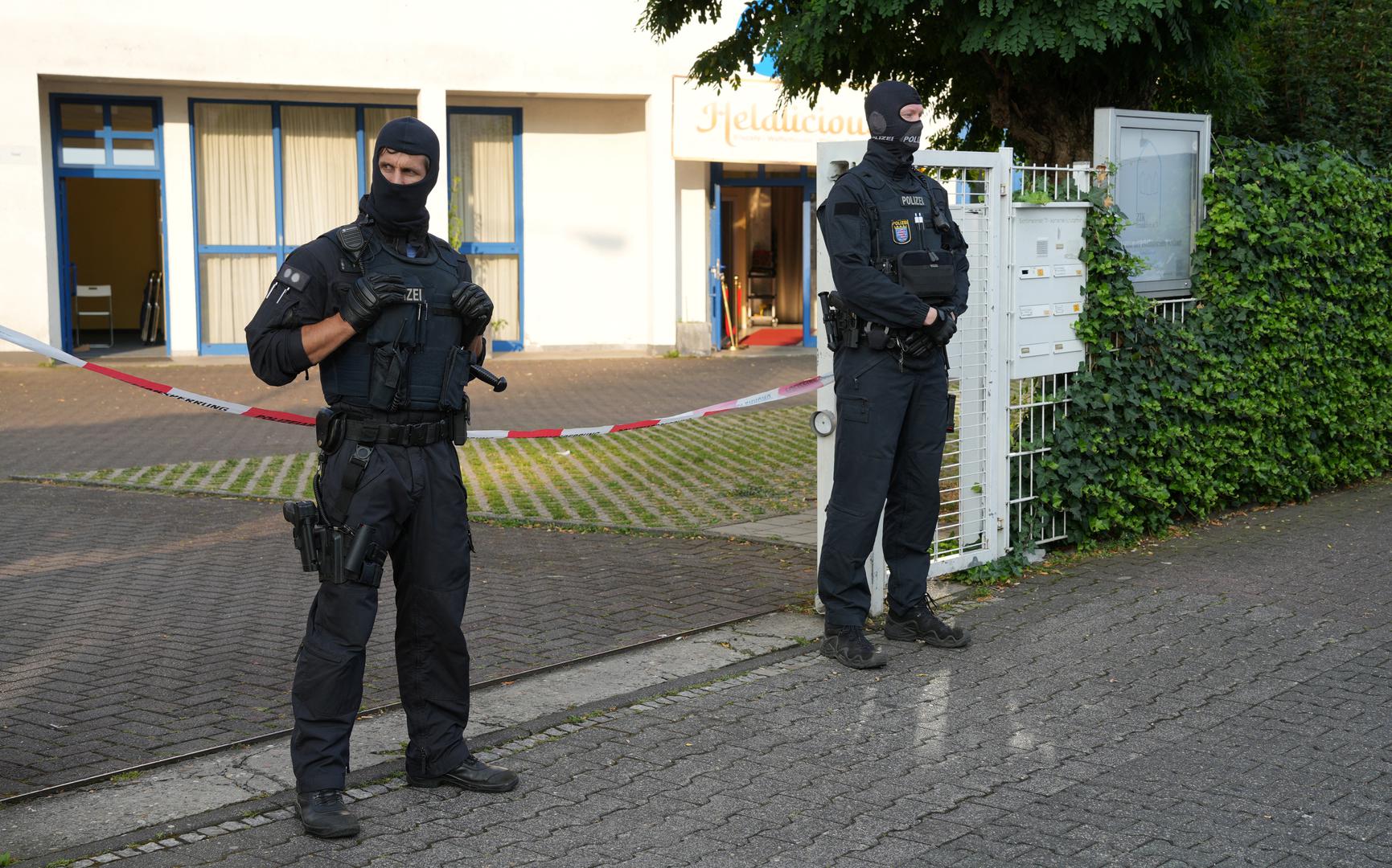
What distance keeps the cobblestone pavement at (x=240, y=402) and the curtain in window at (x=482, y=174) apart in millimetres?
2011

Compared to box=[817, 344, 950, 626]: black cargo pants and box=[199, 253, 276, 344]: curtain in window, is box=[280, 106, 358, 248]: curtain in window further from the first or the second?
box=[817, 344, 950, 626]: black cargo pants

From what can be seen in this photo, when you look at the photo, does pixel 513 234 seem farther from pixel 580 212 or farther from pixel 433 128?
pixel 433 128

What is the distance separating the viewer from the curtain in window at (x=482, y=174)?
20141 mm

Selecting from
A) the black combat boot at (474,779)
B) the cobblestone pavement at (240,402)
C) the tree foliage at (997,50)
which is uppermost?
the tree foliage at (997,50)

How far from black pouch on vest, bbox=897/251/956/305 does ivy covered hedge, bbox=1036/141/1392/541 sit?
2088 millimetres

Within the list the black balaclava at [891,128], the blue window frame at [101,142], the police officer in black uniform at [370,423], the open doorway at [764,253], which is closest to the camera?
the police officer in black uniform at [370,423]

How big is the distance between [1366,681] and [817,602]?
236 centimetres

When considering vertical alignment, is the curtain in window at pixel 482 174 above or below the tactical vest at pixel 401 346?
above

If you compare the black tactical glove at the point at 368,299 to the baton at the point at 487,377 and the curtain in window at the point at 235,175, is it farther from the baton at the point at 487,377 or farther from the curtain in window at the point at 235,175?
the curtain in window at the point at 235,175

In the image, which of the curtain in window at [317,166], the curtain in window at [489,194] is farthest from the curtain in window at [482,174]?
the curtain in window at [317,166]

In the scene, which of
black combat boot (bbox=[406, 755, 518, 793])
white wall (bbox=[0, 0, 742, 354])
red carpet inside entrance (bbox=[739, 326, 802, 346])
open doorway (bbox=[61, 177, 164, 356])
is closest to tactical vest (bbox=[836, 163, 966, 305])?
black combat boot (bbox=[406, 755, 518, 793])

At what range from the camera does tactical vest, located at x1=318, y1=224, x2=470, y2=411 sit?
4.35 metres

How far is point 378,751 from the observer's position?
4996 mm

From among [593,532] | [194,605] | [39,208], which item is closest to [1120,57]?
[593,532]
